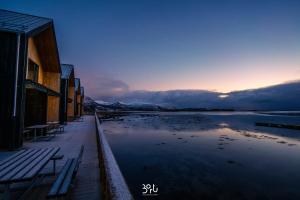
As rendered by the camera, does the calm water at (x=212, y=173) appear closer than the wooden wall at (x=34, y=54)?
Yes

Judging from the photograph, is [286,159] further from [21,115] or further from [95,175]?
[21,115]

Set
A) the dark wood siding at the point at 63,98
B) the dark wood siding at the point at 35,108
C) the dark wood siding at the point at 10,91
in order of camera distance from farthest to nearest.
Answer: the dark wood siding at the point at 63,98, the dark wood siding at the point at 35,108, the dark wood siding at the point at 10,91

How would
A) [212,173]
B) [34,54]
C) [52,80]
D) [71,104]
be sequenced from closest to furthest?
[212,173]
[34,54]
[52,80]
[71,104]

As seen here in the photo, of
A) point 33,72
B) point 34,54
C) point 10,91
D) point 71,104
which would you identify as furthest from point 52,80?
point 71,104

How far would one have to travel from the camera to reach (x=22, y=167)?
3652 mm

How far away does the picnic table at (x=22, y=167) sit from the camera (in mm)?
3148

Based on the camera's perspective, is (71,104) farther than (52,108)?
Yes

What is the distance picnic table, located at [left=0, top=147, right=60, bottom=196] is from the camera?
315cm

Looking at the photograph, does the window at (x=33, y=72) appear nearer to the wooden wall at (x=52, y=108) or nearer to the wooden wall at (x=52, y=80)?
the wooden wall at (x=52, y=80)

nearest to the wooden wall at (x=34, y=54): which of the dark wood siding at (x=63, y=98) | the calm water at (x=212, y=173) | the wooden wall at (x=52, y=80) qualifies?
the wooden wall at (x=52, y=80)

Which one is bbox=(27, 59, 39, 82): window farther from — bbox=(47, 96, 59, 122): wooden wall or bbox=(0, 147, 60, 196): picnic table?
bbox=(0, 147, 60, 196): picnic table

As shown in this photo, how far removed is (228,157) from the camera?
1200 cm

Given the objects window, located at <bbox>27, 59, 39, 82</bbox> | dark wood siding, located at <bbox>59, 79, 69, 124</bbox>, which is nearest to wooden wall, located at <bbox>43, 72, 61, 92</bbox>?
window, located at <bbox>27, 59, 39, 82</bbox>

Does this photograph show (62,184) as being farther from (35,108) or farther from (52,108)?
(52,108)
